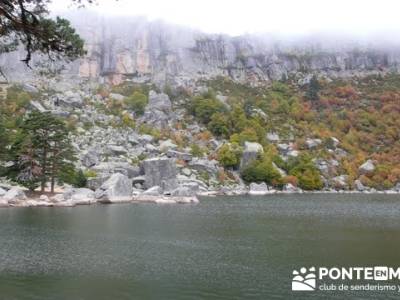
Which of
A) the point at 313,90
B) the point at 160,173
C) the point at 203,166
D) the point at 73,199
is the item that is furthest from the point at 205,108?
the point at 73,199

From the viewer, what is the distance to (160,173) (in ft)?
334

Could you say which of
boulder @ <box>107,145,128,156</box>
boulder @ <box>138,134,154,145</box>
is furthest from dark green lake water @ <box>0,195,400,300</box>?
boulder @ <box>138,134,154,145</box>

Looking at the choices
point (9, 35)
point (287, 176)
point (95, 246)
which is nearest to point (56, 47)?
point (9, 35)

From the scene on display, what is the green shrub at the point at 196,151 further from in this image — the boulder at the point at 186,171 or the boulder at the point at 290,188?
the boulder at the point at 290,188

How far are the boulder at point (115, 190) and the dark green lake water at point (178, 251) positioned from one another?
13.4 m

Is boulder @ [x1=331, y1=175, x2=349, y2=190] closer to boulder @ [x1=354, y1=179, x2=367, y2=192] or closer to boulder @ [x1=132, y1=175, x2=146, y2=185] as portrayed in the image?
boulder @ [x1=354, y1=179, x2=367, y2=192]

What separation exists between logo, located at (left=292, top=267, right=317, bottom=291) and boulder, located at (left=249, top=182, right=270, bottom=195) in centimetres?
8345

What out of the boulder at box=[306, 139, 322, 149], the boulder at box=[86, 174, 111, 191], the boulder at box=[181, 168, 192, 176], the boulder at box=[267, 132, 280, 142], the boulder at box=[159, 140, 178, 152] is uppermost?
the boulder at box=[267, 132, 280, 142]

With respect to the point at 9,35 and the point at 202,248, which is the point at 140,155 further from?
the point at 9,35

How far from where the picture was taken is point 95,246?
43.8 m

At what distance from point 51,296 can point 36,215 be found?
3638 centimetres

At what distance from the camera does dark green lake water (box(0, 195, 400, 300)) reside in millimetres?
30625

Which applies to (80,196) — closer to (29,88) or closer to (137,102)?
(29,88)

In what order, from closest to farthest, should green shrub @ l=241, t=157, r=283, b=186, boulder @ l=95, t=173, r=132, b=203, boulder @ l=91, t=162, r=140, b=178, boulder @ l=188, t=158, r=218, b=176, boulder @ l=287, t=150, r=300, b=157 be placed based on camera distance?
boulder @ l=95, t=173, r=132, b=203 < boulder @ l=91, t=162, r=140, b=178 < boulder @ l=188, t=158, r=218, b=176 < green shrub @ l=241, t=157, r=283, b=186 < boulder @ l=287, t=150, r=300, b=157
